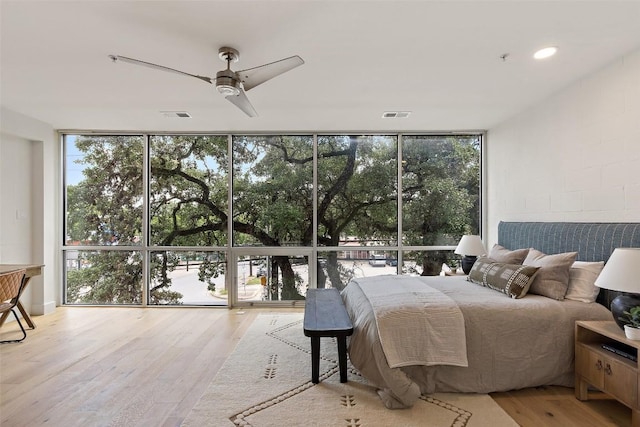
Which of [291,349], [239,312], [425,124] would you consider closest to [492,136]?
[425,124]

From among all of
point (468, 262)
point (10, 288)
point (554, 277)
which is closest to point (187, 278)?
point (10, 288)

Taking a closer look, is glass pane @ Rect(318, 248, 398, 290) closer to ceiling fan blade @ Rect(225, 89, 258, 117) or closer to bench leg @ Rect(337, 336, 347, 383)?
bench leg @ Rect(337, 336, 347, 383)

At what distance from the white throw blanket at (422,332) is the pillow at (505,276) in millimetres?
626

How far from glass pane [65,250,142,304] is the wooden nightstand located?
5.01 meters

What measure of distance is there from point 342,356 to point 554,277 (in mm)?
1765

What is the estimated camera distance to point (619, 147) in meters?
2.58

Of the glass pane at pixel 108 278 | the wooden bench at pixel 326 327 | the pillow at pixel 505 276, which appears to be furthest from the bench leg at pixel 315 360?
the glass pane at pixel 108 278

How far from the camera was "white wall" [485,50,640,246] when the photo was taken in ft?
8.23

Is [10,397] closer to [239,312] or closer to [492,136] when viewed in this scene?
[239,312]

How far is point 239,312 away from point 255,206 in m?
1.48

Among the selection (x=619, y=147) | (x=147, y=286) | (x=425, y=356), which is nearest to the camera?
(x=425, y=356)

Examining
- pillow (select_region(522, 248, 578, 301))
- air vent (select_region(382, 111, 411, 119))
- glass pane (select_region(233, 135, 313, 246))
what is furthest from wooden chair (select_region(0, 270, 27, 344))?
pillow (select_region(522, 248, 578, 301))

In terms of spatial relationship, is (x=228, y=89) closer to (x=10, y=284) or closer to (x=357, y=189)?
(x=357, y=189)

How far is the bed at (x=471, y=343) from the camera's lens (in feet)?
7.21
